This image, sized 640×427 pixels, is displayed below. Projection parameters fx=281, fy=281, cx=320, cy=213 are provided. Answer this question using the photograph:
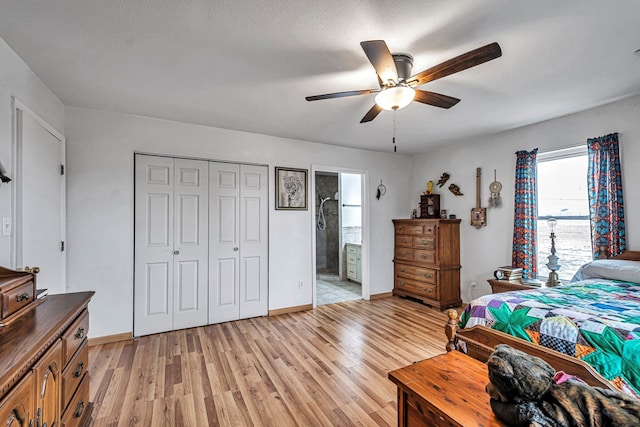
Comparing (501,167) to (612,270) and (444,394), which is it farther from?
(444,394)

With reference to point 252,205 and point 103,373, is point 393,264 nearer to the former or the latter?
point 252,205

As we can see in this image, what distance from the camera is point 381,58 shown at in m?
1.62

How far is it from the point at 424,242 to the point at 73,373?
409 centimetres

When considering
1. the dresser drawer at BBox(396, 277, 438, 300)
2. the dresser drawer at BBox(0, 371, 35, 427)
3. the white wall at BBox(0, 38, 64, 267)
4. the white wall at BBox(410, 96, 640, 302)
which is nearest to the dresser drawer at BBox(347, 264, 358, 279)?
the dresser drawer at BBox(396, 277, 438, 300)

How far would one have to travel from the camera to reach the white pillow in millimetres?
2314

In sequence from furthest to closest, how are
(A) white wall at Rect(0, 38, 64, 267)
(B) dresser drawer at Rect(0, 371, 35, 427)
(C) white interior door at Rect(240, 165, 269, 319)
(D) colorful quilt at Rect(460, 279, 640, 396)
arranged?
(C) white interior door at Rect(240, 165, 269, 319) → (A) white wall at Rect(0, 38, 64, 267) → (D) colorful quilt at Rect(460, 279, 640, 396) → (B) dresser drawer at Rect(0, 371, 35, 427)

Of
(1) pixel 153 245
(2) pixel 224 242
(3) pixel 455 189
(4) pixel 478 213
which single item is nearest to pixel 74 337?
(1) pixel 153 245

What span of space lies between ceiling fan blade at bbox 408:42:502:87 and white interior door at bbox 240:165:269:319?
7.97ft

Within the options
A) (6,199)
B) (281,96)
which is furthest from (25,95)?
(281,96)

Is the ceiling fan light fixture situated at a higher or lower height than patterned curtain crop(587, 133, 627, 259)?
higher

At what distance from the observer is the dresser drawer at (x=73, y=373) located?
1371mm

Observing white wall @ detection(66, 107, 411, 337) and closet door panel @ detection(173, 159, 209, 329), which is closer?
white wall @ detection(66, 107, 411, 337)

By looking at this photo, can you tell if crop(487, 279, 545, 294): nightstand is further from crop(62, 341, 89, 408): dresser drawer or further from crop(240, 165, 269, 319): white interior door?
crop(62, 341, 89, 408): dresser drawer

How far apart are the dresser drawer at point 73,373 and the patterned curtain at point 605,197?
14.0ft
